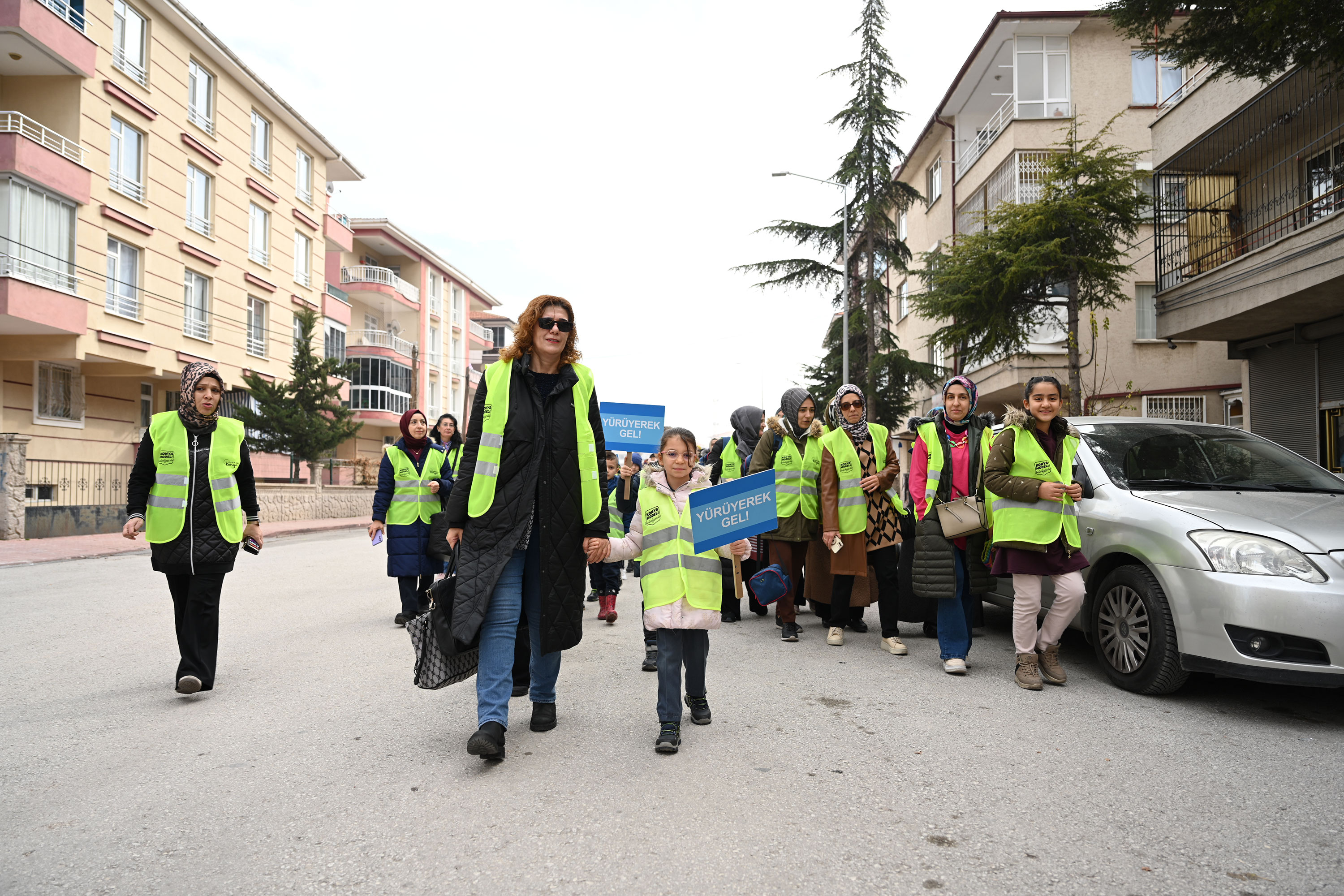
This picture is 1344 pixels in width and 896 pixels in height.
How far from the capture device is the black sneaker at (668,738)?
13.3 feet

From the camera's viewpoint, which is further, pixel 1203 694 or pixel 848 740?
pixel 1203 694

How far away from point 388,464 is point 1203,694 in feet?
20.8

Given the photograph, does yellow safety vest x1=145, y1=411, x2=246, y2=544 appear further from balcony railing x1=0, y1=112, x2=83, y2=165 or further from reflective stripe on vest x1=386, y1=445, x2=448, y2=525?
balcony railing x1=0, y1=112, x2=83, y2=165

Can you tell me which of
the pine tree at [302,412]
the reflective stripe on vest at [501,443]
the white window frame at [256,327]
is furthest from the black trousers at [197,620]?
the white window frame at [256,327]

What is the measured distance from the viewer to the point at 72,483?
1886 cm

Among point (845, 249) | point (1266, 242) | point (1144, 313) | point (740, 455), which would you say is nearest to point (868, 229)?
point (845, 249)

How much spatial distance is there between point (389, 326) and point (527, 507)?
48900 mm

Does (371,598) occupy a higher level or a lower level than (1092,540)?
lower

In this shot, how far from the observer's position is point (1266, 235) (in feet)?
43.7

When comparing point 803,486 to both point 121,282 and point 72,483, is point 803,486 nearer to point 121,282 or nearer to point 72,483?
point 72,483

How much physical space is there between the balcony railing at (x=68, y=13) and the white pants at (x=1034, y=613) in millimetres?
23905

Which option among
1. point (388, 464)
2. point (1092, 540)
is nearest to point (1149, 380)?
point (1092, 540)

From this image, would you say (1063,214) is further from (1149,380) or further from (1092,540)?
(1149,380)

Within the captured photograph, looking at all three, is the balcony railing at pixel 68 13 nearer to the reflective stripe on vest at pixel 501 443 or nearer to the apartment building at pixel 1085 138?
the apartment building at pixel 1085 138
